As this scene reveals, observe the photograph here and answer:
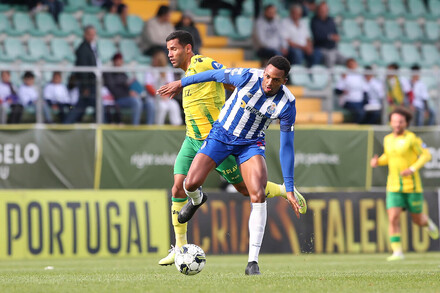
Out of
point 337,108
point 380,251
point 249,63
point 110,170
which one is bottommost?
point 380,251

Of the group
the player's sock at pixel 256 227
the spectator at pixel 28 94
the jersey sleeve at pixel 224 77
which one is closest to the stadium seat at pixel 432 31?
the spectator at pixel 28 94

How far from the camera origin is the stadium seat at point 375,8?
931 inches

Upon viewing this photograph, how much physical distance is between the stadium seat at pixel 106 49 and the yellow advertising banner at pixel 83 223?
4.09 meters

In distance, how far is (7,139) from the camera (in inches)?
610

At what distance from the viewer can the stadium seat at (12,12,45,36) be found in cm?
1850

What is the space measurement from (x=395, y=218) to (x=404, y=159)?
39.3 inches

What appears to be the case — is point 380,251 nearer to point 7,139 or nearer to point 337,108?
point 337,108

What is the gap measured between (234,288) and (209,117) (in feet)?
9.31

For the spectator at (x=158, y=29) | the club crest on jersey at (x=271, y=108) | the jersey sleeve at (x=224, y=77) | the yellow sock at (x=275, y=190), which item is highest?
the spectator at (x=158, y=29)

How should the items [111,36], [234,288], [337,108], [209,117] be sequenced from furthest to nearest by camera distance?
[111,36]
[337,108]
[209,117]
[234,288]

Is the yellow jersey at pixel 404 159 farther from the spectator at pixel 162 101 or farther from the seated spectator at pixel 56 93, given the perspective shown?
the seated spectator at pixel 56 93

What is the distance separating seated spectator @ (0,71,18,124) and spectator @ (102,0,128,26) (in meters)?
4.66

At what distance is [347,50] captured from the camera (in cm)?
2212

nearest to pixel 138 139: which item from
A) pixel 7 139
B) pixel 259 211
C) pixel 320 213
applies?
pixel 7 139
